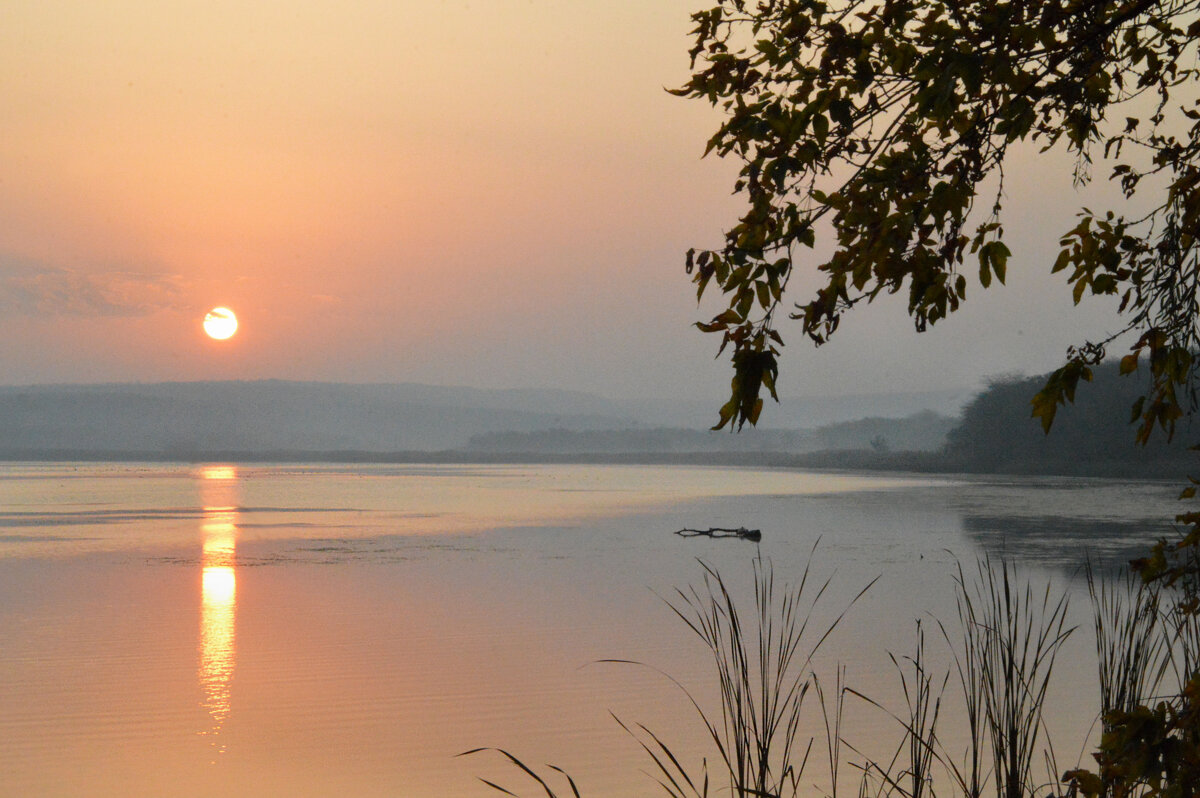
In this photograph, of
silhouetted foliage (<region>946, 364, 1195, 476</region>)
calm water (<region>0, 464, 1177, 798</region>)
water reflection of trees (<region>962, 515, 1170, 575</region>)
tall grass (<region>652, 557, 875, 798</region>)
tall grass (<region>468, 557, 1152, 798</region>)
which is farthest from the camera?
silhouetted foliage (<region>946, 364, 1195, 476</region>)

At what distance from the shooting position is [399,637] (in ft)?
38.1

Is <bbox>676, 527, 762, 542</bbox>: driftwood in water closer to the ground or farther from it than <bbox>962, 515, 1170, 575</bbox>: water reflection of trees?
farther from it

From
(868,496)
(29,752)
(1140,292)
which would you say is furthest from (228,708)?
(868,496)

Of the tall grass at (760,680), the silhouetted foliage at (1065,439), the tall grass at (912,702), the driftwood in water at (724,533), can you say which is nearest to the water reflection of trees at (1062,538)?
the tall grass at (912,702)

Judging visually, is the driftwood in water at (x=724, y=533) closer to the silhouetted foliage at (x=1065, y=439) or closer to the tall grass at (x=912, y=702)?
the tall grass at (x=912, y=702)

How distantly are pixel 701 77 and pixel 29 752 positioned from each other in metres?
5.95

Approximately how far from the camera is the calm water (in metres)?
7.52

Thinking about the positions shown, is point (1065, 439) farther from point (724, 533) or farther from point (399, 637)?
point (399, 637)

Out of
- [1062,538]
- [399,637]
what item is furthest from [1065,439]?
[399,637]

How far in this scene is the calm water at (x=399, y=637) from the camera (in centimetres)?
752

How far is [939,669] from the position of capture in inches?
391

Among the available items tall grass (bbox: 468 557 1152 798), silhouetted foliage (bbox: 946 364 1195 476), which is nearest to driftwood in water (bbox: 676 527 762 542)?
tall grass (bbox: 468 557 1152 798)

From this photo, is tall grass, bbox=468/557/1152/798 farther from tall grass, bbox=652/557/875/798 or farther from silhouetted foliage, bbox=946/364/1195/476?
silhouetted foliage, bbox=946/364/1195/476

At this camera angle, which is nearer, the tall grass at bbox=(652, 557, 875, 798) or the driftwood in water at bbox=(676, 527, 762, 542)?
the tall grass at bbox=(652, 557, 875, 798)
